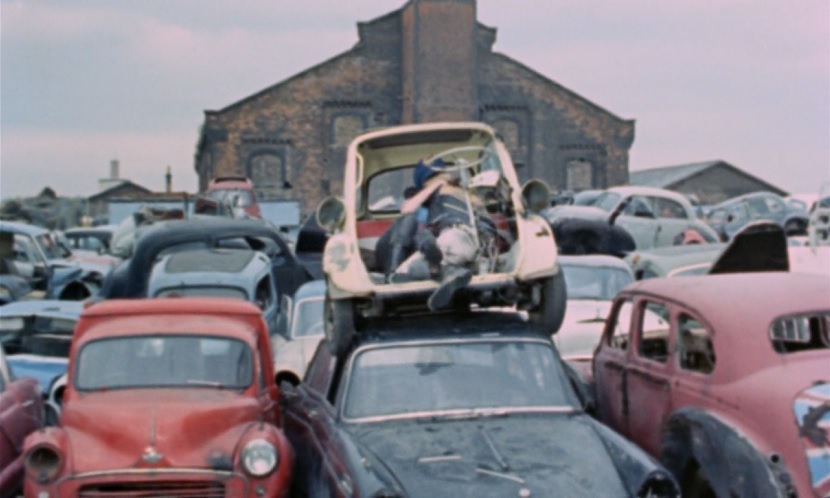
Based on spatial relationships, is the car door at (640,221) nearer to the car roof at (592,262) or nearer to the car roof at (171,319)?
the car roof at (592,262)

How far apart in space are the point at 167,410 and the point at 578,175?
3711 cm

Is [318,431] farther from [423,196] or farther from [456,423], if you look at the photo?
[423,196]

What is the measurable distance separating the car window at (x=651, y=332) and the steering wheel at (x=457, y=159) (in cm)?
187

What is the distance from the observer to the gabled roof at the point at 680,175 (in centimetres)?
5056

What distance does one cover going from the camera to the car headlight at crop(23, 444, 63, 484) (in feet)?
22.5

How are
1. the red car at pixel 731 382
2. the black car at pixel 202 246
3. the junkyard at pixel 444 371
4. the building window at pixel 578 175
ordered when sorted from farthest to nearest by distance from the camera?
the building window at pixel 578 175 < the black car at pixel 202 246 < the junkyard at pixel 444 371 < the red car at pixel 731 382

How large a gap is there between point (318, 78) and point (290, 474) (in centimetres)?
3521

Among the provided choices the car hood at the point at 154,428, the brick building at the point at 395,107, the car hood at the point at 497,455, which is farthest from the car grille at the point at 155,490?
the brick building at the point at 395,107

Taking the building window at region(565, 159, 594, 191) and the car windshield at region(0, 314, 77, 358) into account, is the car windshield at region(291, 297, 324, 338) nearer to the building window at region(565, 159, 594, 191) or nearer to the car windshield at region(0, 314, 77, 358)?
the car windshield at region(0, 314, 77, 358)

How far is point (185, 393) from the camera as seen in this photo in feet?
25.2

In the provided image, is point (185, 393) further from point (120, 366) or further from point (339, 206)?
point (339, 206)

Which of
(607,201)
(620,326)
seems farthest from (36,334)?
(607,201)

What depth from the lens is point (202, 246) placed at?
600 inches

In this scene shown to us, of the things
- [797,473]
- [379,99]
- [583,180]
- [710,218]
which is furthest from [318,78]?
[797,473]
